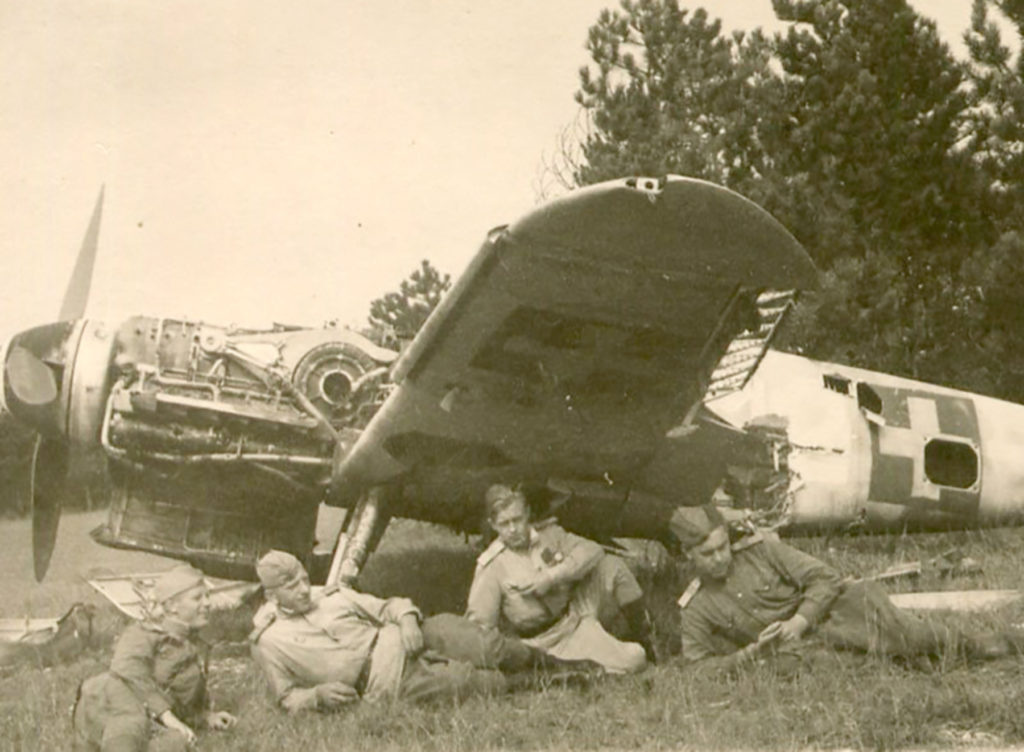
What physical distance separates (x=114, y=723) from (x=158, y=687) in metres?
0.46

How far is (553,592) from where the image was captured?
572 centimetres

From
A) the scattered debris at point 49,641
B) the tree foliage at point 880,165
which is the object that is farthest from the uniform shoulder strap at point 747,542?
the tree foliage at point 880,165

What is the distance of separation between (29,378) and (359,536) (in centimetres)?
244

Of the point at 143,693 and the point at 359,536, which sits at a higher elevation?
the point at 359,536

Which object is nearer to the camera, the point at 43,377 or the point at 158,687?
the point at 158,687

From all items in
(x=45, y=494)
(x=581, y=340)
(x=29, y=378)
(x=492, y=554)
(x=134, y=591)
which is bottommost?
(x=134, y=591)

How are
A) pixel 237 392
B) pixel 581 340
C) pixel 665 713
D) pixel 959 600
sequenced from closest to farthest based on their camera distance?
pixel 665 713, pixel 581 340, pixel 959 600, pixel 237 392

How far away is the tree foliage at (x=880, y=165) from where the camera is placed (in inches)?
426

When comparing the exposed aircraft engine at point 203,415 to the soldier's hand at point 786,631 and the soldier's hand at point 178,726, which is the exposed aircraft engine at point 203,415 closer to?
the soldier's hand at point 178,726

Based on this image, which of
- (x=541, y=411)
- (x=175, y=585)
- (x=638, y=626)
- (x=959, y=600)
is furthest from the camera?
(x=959, y=600)

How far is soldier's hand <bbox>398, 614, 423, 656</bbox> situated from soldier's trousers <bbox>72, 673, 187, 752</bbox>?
1.09 meters

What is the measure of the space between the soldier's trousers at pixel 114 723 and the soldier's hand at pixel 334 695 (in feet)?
2.31

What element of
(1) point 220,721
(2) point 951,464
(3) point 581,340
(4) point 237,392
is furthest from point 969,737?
(2) point 951,464

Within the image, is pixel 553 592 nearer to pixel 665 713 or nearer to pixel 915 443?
pixel 665 713
